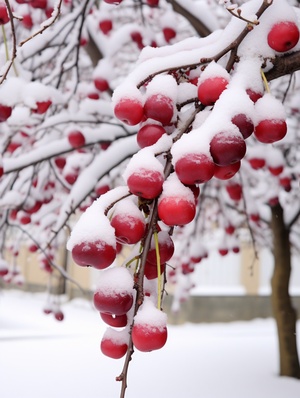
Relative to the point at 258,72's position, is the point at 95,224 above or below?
below

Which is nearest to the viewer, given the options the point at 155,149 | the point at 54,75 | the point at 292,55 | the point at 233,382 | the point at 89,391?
the point at 155,149

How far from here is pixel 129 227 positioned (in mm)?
989

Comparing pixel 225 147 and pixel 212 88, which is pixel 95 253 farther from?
pixel 212 88

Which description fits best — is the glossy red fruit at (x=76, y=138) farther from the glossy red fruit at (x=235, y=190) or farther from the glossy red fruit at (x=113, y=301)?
the glossy red fruit at (x=113, y=301)

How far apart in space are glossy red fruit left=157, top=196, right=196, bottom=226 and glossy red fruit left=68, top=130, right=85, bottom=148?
201 centimetres

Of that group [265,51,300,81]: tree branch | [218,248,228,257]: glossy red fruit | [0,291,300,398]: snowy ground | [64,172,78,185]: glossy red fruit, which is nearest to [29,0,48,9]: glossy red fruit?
[64,172,78,185]: glossy red fruit

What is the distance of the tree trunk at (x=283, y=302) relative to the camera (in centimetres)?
454

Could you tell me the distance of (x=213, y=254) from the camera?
519 inches

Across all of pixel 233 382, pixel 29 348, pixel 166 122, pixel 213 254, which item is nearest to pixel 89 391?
pixel 233 382

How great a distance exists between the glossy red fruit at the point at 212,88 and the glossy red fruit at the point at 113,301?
0.47 metres

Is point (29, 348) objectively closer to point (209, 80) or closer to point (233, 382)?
point (233, 382)

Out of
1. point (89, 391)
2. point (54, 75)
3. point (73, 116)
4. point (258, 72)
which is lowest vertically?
point (89, 391)

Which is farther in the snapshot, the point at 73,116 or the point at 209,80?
the point at 73,116

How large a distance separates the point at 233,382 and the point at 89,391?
115 cm
